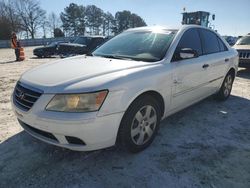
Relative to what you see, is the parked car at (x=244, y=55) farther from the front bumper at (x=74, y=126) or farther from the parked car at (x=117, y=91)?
the front bumper at (x=74, y=126)

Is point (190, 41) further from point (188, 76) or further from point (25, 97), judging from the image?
point (25, 97)

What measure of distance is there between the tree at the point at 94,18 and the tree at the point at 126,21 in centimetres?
541

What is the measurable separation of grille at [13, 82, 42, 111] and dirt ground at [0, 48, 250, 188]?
686mm

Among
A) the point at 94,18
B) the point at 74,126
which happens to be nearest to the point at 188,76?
the point at 74,126

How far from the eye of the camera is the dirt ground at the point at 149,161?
2412 mm

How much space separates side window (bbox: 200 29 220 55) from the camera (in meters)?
4.11

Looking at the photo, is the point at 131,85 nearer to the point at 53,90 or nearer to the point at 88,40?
the point at 53,90

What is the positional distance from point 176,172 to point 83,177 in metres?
1.04

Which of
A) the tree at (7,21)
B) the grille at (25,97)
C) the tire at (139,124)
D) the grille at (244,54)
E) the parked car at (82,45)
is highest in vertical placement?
the tree at (7,21)

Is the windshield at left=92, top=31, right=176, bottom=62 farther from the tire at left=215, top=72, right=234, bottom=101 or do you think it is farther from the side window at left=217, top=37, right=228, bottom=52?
the tire at left=215, top=72, right=234, bottom=101

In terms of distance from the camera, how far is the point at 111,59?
324 centimetres

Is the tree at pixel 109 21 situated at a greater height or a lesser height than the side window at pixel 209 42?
greater

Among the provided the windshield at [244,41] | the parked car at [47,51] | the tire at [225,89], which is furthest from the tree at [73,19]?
the tire at [225,89]

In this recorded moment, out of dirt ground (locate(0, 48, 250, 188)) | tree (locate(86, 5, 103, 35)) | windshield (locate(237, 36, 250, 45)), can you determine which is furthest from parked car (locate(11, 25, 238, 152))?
tree (locate(86, 5, 103, 35))
